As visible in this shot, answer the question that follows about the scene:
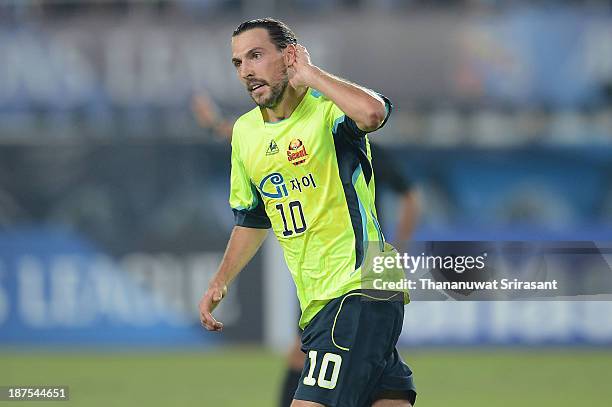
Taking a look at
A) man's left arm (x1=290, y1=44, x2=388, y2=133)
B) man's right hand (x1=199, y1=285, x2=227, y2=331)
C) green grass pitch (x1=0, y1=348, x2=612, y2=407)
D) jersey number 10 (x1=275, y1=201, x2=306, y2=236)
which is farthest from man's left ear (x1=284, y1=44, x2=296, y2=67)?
green grass pitch (x1=0, y1=348, x2=612, y2=407)

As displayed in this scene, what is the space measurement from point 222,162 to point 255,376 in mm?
4835

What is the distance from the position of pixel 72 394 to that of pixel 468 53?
8591mm

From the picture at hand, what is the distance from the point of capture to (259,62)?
5355 millimetres

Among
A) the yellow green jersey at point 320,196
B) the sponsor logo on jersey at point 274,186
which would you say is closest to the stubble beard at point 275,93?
the yellow green jersey at point 320,196

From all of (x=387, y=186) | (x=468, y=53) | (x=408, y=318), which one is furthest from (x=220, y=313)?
(x=387, y=186)

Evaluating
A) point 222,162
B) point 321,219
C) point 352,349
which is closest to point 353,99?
point 321,219

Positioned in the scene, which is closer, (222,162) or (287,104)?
(287,104)

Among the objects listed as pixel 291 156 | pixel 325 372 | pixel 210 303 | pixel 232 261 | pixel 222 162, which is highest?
pixel 222 162

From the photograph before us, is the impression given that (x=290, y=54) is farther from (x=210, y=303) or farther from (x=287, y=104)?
(x=210, y=303)

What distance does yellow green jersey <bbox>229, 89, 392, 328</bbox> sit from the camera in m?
5.43

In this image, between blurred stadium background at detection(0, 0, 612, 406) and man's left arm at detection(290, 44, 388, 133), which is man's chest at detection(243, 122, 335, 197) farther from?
blurred stadium background at detection(0, 0, 612, 406)

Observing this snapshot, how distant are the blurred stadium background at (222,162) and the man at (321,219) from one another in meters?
9.02

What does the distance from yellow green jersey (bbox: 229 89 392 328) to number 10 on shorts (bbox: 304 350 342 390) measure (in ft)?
0.87

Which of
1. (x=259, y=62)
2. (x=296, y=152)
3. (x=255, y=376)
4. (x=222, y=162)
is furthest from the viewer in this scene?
(x=222, y=162)
